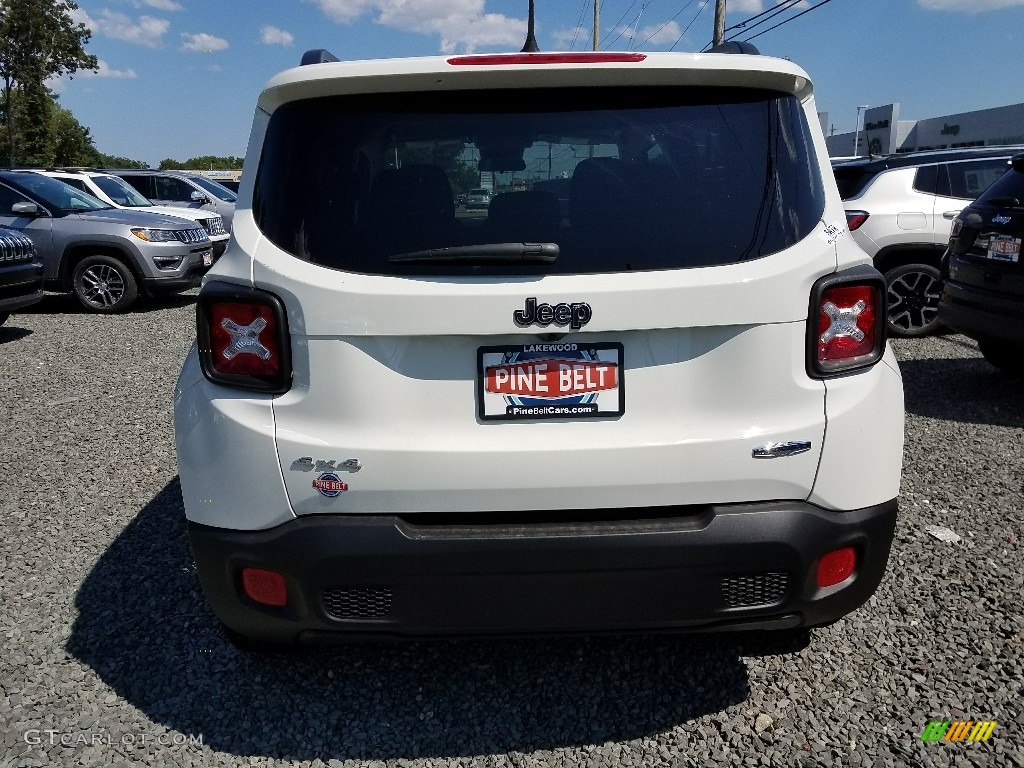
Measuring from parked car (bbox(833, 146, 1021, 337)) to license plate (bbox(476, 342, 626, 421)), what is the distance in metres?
6.55

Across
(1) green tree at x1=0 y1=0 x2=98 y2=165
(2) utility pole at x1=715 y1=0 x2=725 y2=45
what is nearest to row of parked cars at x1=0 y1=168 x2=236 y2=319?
(2) utility pole at x1=715 y1=0 x2=725 y2=45

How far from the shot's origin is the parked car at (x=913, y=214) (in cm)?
787

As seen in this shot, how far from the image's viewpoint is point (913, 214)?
7.93m

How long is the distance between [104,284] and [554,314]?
10141 millimetres

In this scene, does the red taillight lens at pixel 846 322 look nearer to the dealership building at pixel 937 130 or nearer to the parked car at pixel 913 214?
the parked car at pixel 913 214

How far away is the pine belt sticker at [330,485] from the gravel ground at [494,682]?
83 cm

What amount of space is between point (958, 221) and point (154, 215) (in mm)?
9515

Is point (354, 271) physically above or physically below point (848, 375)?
above

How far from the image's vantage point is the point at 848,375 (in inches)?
85.4

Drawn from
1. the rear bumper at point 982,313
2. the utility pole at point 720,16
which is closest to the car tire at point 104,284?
the rear bumper at point 982,313

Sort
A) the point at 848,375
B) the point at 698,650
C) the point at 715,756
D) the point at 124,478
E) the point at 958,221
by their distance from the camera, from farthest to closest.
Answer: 1. the point at 958,221
2. the point at 124,478
3. the point at 698,650
4. the point at 715,756
5. the point at 848,375

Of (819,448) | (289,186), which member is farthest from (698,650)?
(289,186)

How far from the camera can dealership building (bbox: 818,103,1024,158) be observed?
4716 centimetres

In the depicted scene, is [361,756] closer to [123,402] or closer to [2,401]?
[123,402]
